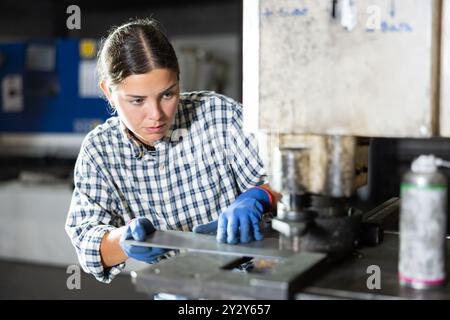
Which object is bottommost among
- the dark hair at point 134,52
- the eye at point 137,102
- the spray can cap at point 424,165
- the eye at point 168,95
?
the spray can cap at point 424,165

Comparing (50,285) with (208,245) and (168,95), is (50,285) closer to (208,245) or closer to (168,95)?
(168,95)

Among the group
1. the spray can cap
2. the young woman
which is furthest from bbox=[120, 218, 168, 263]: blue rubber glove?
the spray can cap

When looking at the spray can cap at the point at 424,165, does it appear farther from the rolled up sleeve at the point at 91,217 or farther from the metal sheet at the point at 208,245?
the rolled up sleeve at the point at 91,217

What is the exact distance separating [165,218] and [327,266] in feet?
2.32

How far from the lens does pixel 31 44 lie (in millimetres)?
3549

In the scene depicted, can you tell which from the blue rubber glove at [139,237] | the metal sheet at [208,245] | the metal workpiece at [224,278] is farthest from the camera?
the blue rubber glove at [139,237]

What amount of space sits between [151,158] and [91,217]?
9.8 inches

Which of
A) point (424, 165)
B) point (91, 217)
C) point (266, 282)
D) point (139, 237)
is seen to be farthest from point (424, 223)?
point (91, 217)

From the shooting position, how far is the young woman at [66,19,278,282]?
1.47 m

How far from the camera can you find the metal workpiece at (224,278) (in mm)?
879

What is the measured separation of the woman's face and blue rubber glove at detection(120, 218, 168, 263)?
377 mm

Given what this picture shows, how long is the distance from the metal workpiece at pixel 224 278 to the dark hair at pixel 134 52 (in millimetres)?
645

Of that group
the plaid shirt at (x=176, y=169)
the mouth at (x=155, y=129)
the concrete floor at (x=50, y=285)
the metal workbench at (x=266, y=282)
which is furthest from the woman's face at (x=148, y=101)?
the concrete floor at (x=50, y=285)

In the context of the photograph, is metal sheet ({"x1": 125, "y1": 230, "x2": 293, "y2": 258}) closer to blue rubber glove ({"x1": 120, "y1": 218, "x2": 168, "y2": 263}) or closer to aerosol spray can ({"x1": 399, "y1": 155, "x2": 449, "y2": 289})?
blue rubber glove ({"x1": 120, "y1": 218, "x2": 168, "y2": 263})
